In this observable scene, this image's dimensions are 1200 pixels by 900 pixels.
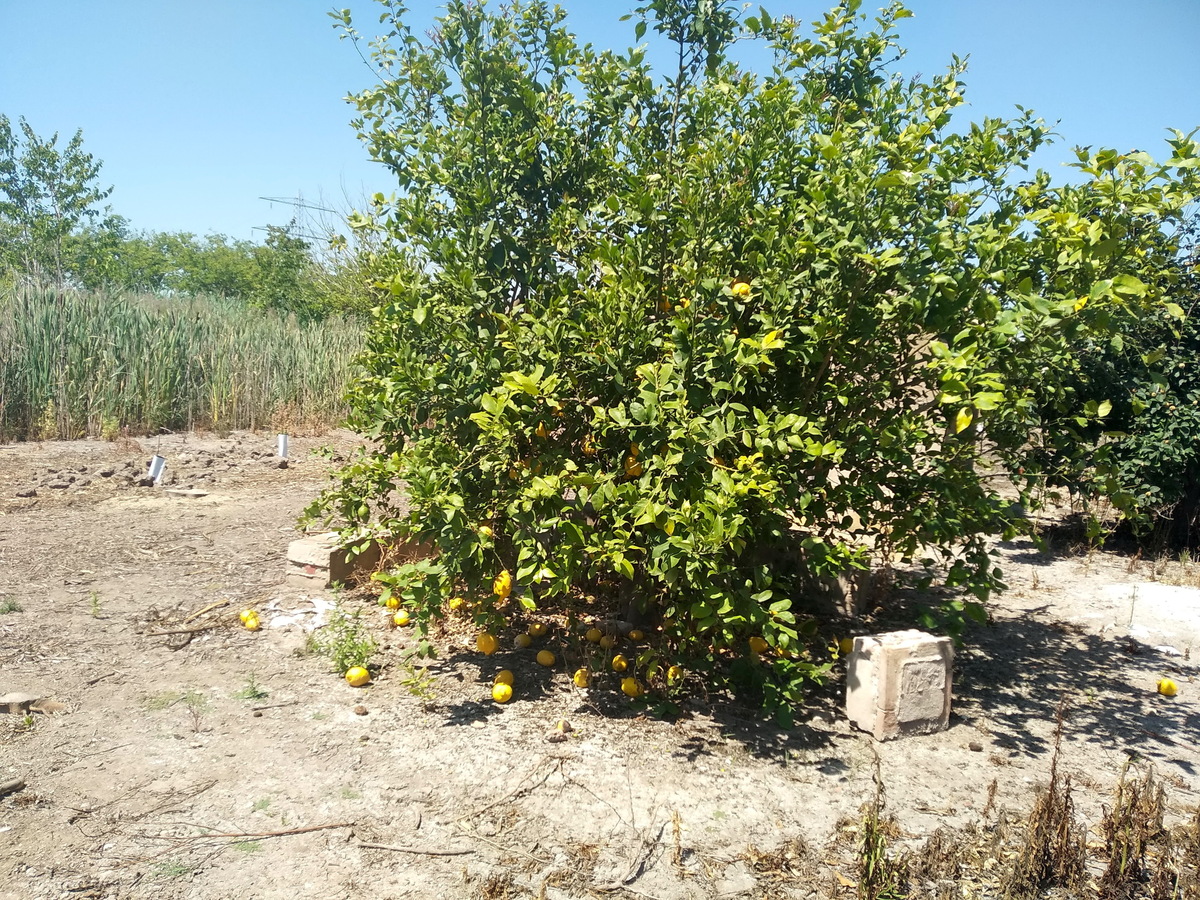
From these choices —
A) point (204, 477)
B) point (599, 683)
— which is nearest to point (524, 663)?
point (599, 683)

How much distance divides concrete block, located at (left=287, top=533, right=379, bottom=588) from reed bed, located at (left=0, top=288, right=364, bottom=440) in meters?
6.12

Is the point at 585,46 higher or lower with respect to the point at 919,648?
higher

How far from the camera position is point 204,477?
8117 millimetres

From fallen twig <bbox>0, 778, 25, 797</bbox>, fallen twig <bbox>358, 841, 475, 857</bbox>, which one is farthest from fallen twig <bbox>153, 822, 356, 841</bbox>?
fallen twig <bbox>0, 778, 25, 797</bbox>

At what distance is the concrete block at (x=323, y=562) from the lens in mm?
4828

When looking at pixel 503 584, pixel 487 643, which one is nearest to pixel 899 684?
pixel 503 584

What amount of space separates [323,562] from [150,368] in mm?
7139

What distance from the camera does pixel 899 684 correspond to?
3338mm

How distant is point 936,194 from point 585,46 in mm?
1736

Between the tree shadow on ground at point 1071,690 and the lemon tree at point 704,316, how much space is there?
31.0 inches

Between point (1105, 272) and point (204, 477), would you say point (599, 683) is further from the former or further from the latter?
point (204, 477)

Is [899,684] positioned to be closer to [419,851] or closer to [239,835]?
[419,851]

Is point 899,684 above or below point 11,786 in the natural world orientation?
above

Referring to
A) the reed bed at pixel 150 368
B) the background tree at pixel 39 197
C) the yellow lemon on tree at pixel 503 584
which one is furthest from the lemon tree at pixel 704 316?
the background tree at pixel 39 197
